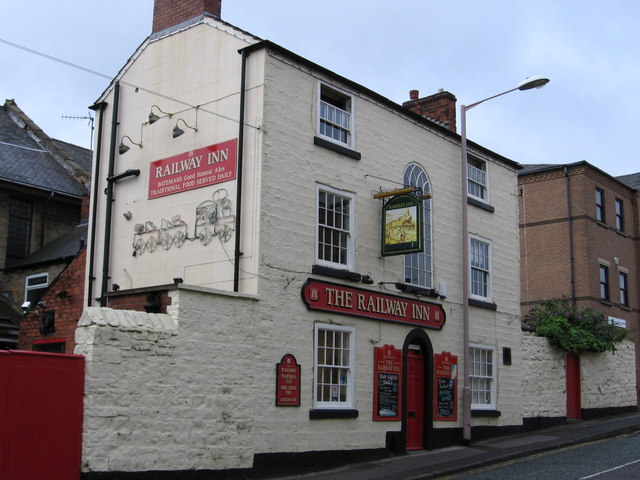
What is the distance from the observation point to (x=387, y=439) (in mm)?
16031

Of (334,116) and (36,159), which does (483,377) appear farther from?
(36,159)

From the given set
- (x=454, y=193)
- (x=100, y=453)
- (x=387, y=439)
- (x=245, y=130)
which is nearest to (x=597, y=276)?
(x=454, y=193)

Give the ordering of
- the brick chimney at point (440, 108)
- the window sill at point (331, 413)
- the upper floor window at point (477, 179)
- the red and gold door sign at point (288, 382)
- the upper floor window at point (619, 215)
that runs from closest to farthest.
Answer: the red and gold door sign at point (288, 382), the window sill at point (331, 413), the upper floor window at point (477, 179), the brick chimney at point (440, 108), the upper floor window at point (619, 215)

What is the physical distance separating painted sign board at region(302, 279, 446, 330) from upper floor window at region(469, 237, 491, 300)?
2.16 meters

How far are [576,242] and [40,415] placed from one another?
24.4 meters

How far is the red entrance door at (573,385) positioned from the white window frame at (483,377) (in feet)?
14.9

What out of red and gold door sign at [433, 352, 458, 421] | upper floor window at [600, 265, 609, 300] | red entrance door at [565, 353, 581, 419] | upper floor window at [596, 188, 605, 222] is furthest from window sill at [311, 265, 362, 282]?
upper floor window at [596, 188, 605, 222]

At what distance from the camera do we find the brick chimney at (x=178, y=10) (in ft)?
53.8

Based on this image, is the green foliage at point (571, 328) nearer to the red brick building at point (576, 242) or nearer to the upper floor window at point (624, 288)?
the red brick building at point (576, 242)

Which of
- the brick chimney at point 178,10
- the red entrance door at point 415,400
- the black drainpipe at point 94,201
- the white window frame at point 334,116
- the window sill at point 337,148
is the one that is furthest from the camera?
the red entrance door at point 415,400

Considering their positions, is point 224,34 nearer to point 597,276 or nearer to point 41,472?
point 41,472

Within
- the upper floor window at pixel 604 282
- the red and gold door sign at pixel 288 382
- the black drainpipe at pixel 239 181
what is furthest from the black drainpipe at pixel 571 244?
the black drainpipe at pixel 239 181

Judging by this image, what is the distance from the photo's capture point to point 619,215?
32906 mm

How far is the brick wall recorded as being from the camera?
16.8 m
